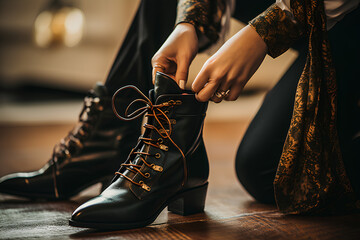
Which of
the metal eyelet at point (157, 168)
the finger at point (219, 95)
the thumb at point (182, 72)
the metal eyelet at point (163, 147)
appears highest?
the thumb at point (182, 72)

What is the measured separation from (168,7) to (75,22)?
275 centimetres

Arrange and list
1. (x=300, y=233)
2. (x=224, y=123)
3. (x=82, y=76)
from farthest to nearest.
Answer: (x=82, y=76) → (x=224, y=123) → (x=300, y=233)

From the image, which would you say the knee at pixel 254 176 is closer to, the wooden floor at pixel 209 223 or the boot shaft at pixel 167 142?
the wooden floor at pixel 209 223

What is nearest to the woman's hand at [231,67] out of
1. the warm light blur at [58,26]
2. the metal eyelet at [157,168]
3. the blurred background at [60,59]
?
the metal eyelet at [157,168]

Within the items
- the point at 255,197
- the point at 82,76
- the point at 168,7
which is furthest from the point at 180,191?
the point at 82,76

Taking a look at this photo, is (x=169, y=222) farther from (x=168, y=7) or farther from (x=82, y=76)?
(x=82, y=76)

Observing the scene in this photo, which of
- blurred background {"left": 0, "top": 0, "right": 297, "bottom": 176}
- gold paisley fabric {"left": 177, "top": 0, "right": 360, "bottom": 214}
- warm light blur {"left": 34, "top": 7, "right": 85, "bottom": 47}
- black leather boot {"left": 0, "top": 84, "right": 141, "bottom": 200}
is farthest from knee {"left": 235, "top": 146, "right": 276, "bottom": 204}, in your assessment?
warm light blur {"left": 34, "top": 7, "right": 85, "bottom": 47}

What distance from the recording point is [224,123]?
2977mm

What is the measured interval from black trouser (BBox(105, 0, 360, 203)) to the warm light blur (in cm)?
267

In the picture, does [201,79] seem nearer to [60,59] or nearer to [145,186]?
[145,186]

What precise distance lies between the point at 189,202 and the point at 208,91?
0.21m

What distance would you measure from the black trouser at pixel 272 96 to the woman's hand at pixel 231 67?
26 centimetres

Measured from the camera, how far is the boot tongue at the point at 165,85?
2.10ft

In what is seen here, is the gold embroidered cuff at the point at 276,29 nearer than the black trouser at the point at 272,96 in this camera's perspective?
Yes
